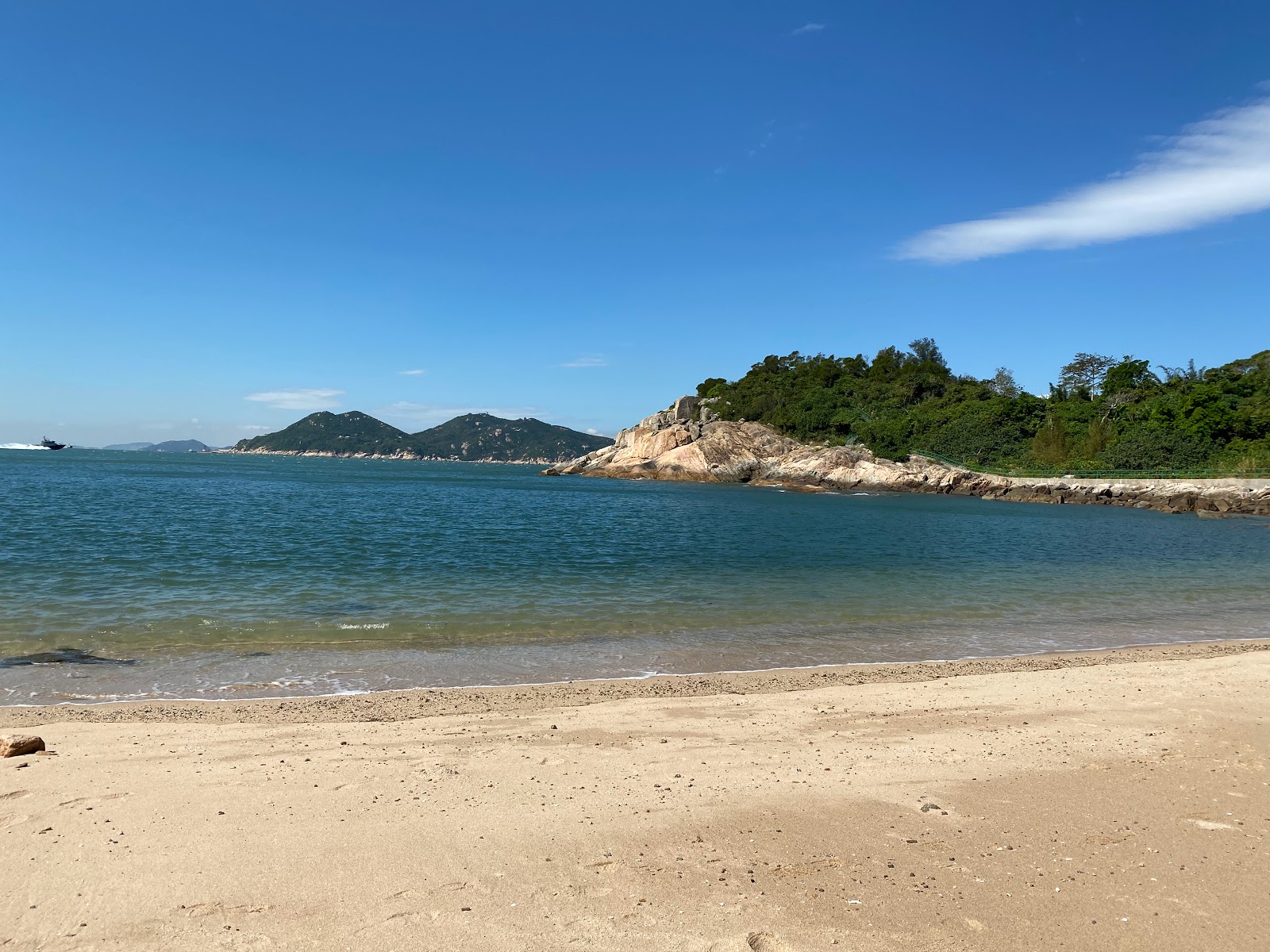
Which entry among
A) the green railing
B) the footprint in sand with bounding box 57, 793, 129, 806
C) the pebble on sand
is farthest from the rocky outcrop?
the pebble on sand

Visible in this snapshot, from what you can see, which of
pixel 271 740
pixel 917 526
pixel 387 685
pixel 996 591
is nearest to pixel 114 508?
pixel 387 685

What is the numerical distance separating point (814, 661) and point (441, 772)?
7673mm

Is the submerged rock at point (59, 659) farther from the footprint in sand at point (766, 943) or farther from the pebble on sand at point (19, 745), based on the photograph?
the footprint in sand at point (766, 943)

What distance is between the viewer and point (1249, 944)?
4207 millimetres

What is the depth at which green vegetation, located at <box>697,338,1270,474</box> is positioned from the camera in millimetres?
79000

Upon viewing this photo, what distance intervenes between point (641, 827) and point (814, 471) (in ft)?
304

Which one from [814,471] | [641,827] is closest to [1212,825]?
[641,827]

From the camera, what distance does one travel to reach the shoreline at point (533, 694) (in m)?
8.87

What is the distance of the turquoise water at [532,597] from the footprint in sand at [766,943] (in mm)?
7343

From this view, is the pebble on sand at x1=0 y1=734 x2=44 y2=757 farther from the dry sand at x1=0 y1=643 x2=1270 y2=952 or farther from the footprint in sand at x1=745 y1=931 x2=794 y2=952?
the footprint in sand at x1=745 y1=931 x2=794 y2=952

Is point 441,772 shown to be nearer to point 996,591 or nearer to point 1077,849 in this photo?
point 1077,849

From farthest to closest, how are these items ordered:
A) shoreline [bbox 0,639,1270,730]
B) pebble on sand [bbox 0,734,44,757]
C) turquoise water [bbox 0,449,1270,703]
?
turquoise water [bbox 0,449,1270,703], shoreline [bbox 0,639,1270,730], pebble on sand [bbox 0,734,44,757]

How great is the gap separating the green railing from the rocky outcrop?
251 cm

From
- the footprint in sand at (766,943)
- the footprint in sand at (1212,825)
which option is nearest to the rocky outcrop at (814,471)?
the footprint in sand at (1212,825)
